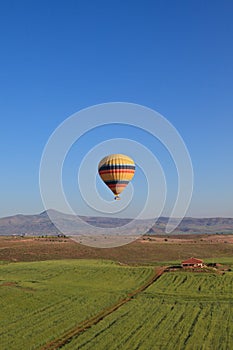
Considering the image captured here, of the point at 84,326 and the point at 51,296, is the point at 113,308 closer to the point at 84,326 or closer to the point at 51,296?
the point at 84,326

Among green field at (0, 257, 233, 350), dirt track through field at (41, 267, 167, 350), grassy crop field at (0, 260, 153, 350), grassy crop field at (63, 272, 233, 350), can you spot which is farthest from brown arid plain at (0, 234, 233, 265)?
dirt track through field at (41, 267, 167, 350)

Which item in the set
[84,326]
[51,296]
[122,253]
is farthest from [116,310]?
[122,253]

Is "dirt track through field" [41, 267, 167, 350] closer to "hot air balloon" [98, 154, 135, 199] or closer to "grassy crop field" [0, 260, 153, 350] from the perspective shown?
"grassy crop field" [0, 260, 153, 350]

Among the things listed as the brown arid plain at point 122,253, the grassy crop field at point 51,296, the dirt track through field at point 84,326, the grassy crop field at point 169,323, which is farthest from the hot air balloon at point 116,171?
the brown arid plain at point 122,253

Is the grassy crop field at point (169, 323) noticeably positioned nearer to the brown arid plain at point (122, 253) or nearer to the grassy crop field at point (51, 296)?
the grassy crop field at point (51, 296)

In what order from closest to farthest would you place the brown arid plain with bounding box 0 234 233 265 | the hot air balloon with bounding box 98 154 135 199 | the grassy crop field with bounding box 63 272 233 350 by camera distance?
the grassy crop field with bounding box 63 272 233 350 → the hot air balloon with bounding box 98 154 135 199 → the brown arid plain with bounding box 0 234 233 265
